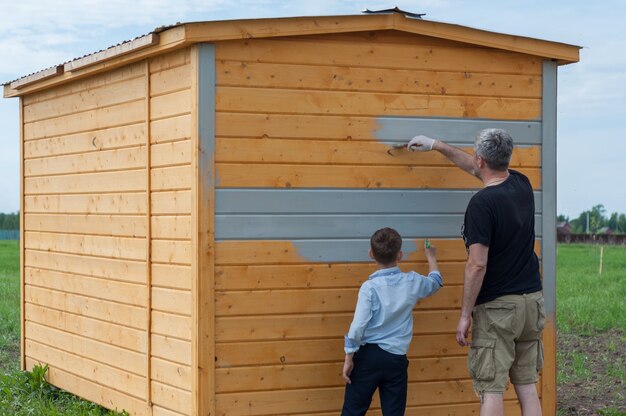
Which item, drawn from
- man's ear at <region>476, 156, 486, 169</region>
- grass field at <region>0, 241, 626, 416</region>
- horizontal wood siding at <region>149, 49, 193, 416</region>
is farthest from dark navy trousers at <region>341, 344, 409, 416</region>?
grass field at <region>0, 241, 626, 416</region>

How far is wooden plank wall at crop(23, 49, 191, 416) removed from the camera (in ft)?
22.6

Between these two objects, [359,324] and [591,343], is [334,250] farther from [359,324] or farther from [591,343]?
[591,343]

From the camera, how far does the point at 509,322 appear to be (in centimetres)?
625

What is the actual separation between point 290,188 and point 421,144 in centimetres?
94

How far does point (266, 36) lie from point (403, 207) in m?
1.49

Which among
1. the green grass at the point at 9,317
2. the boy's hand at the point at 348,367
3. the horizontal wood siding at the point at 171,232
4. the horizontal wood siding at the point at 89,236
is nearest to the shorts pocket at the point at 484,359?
the boy's hand at the point at 348,367

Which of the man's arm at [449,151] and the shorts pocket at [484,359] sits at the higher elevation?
the man's arm at [449,151]

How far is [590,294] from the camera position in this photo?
698 inches

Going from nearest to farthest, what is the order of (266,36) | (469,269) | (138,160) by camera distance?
(469,269), (266,36), (138,160)

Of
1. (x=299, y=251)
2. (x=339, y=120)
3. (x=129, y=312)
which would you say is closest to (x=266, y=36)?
(x=339, y=120)

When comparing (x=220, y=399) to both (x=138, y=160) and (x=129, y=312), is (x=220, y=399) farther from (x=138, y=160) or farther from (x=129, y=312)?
(x=138, y=160)

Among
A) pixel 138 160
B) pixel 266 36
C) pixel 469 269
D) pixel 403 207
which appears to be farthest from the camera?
pixel 138 160

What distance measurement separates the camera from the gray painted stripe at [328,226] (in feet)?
21.6

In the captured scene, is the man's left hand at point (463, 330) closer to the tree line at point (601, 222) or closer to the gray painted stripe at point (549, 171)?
the gray painted stripe at point (549, 171)
